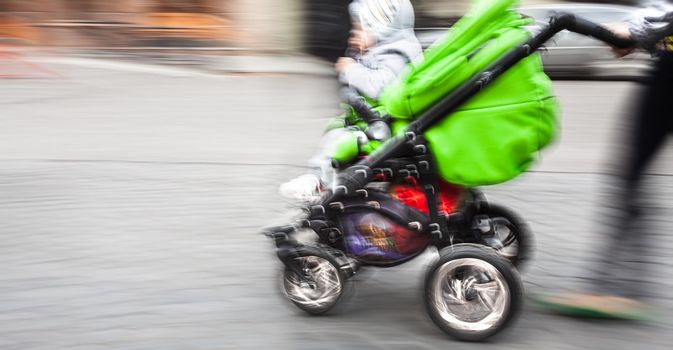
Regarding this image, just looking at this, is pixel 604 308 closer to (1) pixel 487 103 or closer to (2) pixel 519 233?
(2) pixel 519 233

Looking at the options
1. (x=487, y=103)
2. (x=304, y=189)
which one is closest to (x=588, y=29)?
(x=487, y=103)

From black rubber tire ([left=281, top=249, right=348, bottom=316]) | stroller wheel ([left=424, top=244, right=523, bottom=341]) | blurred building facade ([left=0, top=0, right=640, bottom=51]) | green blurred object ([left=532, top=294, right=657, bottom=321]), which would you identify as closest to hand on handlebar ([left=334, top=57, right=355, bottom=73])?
black rubber tire ([left=281, top=249, right=348, bottom=316])

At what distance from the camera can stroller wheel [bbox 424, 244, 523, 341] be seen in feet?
12.2

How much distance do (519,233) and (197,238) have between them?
77.7 inches

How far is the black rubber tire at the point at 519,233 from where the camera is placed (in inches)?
172

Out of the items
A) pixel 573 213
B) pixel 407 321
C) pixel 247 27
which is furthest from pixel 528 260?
pixel 247 27

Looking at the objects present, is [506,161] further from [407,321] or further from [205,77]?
[205,77]

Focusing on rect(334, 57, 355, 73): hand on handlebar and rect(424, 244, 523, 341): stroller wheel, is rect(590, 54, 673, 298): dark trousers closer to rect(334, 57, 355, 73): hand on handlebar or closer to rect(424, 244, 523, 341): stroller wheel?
rect(424, 244, 523, 341): stroller wheel

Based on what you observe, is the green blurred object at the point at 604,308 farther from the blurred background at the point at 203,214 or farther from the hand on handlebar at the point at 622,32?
the hand on handlebar at the point at 622,32

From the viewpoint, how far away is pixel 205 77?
14.9 meters

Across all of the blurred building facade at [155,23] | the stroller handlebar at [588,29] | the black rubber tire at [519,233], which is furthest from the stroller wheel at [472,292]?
the blurred building facade at [155,23]

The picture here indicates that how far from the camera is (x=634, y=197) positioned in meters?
3.98

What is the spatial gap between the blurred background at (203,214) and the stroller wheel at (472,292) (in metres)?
0.09

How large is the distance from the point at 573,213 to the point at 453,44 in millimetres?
2569
